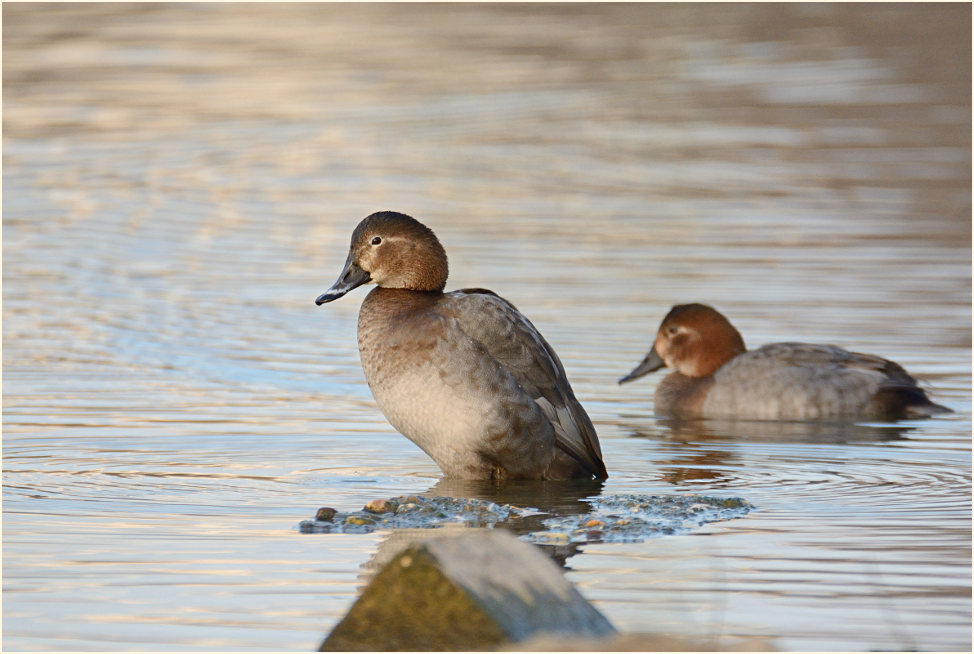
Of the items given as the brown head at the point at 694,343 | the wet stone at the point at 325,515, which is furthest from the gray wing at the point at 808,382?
the wet stone at the point at 325,515

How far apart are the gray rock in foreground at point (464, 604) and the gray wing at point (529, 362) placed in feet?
10.1

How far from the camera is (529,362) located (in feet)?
27.1

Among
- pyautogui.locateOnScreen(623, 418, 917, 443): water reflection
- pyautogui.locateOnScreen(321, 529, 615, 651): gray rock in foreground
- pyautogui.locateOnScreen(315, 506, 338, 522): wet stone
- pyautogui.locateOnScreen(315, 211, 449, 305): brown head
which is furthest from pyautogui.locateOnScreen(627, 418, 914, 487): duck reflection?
pyautogui.locateOnScreen(321, 529, 615, 651): gray rock in foreground

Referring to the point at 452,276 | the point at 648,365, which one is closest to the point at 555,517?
the point at 648,365

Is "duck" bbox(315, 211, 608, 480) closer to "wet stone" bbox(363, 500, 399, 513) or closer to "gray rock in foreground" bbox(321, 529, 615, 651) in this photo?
"wet stone" bbox(363, 500, 399, 513)

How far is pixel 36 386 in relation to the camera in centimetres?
1041

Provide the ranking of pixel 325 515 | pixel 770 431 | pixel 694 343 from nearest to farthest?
1. pixel 325 515
2. pixel 770 431
3. pixel 694 343

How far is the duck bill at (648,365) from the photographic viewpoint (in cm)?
1115

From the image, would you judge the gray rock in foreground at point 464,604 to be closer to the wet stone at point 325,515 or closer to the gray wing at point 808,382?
the wet stone at point 325,515

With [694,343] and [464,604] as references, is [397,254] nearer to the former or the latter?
[694,343]

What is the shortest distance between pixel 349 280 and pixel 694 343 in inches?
127

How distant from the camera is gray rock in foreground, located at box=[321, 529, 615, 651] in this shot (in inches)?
191

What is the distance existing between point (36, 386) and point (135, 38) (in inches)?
745

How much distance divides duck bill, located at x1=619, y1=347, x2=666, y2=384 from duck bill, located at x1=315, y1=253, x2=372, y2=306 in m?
2.95
